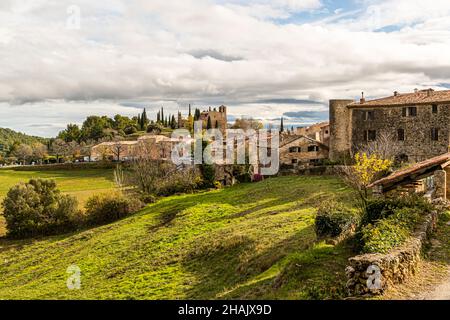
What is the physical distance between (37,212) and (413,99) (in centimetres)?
4575

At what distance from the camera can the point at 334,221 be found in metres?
18.6

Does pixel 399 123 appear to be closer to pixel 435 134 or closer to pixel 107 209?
pixel 435 134

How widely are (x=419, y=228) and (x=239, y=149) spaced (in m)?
48.0

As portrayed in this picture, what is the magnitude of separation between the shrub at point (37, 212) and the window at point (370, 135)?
36146 millimetres

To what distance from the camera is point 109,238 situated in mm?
36438

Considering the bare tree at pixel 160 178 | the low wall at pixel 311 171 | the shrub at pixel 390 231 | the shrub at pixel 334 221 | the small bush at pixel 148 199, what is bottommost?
the small bush at pixel 148 199

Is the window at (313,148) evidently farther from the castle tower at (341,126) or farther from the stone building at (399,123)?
the castle tower at (341,126)

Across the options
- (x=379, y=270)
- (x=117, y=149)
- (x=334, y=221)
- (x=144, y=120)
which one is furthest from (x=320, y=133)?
(x=144, y=120)

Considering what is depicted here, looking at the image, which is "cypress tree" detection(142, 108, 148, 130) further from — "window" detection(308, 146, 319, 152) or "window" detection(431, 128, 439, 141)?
"window" detection(431, 128, 439, 141)

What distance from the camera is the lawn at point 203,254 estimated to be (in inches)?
574

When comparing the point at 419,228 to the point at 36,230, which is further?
the point at 36,230

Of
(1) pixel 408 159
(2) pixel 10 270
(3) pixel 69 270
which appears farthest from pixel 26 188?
(1) pixel 408 159

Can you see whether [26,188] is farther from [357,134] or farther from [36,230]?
[357,134]

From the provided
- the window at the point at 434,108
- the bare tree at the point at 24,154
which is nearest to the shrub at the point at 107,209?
the window at the point at 434,108
